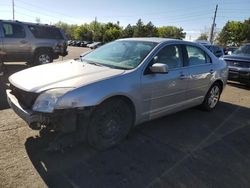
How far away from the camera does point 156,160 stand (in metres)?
3.83

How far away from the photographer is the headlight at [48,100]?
336cm

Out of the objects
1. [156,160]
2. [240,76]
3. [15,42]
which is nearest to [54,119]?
[156,160]

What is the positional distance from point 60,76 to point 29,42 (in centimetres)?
803

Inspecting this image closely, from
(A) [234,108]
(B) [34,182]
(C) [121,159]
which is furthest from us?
(A) [234,108]

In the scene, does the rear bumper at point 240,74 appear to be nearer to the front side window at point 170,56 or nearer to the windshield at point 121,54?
the front side window at point 170,56

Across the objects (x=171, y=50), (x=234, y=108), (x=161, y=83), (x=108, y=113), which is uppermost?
(x=171, y=50)

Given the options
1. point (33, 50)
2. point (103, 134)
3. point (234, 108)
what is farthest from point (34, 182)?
point (33, 50)

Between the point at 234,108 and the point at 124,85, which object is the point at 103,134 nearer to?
the point at 124,85

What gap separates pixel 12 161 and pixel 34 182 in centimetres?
61

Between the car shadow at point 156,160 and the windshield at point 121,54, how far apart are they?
1.25 metres

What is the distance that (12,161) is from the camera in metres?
3.52

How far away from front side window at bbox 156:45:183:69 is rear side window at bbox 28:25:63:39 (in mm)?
7999

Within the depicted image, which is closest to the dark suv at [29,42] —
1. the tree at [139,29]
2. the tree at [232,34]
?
the tree at [139,29]

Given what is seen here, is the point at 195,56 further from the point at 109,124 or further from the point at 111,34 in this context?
the point at 111,34
